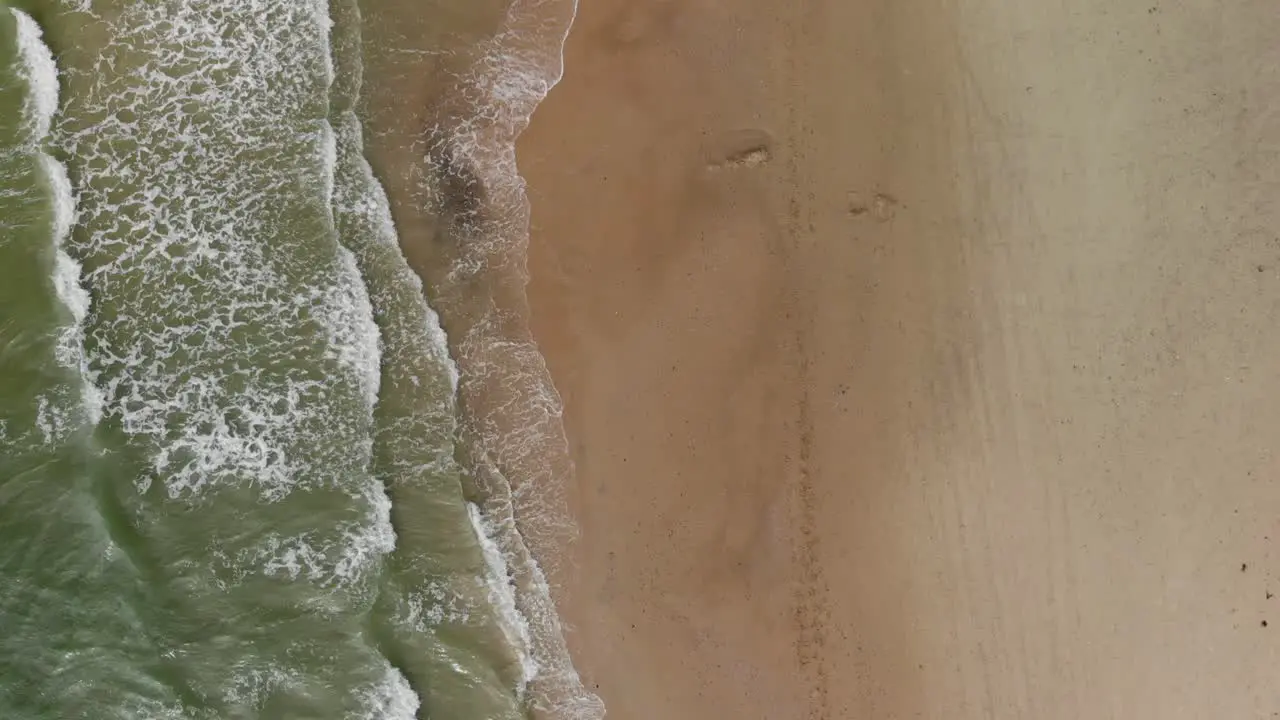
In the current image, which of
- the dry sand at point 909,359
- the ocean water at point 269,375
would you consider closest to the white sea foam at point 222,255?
the ocean water at point 269,375

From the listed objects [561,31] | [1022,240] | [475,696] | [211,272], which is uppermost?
[561,31]

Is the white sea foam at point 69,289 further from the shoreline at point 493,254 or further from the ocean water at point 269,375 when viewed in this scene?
the shoreline at point 493,254

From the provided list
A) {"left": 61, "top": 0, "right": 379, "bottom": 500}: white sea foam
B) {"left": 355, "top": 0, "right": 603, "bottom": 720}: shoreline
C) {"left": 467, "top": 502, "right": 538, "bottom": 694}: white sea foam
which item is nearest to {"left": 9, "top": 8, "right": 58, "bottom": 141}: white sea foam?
{"left": 61, "top": 0, "right": 379, "bottom": 500}: white sea foam

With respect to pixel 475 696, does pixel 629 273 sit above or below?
above

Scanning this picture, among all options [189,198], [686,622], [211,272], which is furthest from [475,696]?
[189,198]

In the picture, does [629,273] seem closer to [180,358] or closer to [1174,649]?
[180,358]

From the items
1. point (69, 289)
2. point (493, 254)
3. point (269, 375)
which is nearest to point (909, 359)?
point (493, 254)
